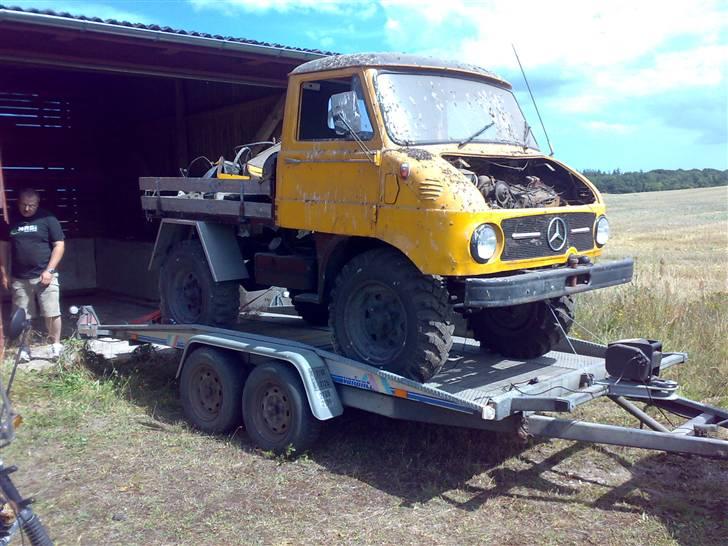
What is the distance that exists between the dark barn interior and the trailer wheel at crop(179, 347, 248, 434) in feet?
15.6

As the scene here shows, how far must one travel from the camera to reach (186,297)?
24.4 ft

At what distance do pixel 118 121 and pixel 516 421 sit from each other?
460 inches

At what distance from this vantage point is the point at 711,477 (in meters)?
5.29

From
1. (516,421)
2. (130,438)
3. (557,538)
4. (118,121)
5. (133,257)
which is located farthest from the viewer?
(118,121)

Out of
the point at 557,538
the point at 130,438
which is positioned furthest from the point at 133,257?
the point at 557,538

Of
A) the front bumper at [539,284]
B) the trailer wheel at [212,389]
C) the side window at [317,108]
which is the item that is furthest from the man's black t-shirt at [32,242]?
the front bumper at [539,284]

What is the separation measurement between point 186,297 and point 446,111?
327cm

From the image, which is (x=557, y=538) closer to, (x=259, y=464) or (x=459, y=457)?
(x=459, y=457)

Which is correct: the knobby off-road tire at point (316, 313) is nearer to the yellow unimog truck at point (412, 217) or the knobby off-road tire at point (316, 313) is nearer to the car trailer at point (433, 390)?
the car trailer at point (433, 390)

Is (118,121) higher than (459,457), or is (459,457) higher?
(118,121)

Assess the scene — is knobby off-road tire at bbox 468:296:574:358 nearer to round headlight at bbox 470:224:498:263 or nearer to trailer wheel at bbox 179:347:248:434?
round headlight at bbox 470:224:498:263

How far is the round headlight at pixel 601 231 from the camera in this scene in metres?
5.87

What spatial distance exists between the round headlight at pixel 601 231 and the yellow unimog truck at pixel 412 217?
0.04 feet

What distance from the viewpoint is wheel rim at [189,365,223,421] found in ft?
20.9
